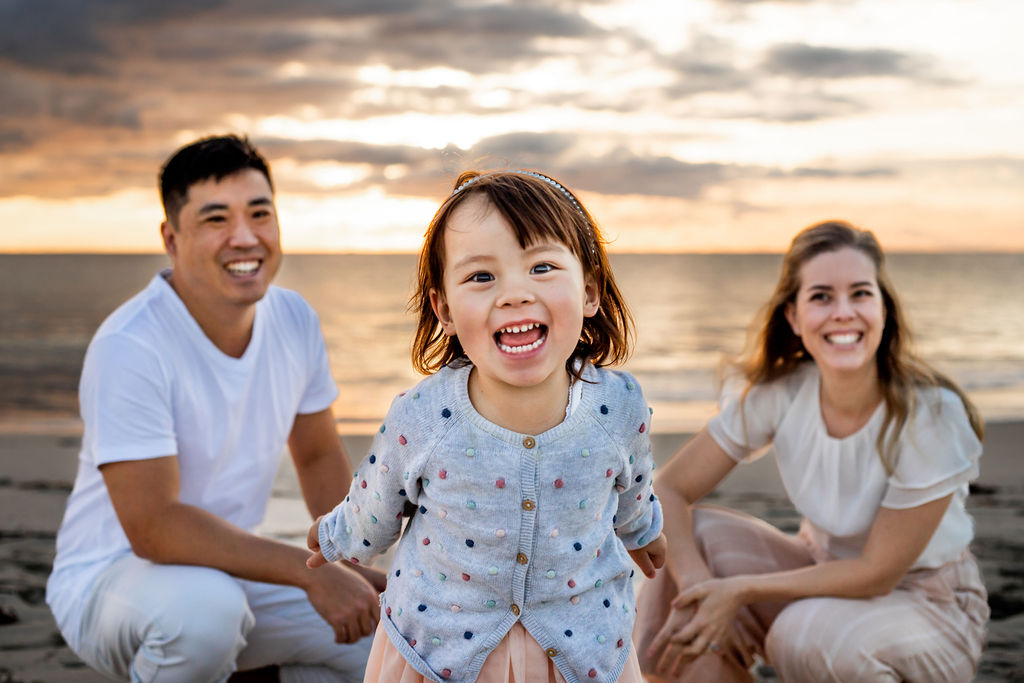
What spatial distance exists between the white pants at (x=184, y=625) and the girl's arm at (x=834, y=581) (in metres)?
1.16

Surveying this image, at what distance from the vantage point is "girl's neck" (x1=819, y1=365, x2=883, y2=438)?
2967 mm

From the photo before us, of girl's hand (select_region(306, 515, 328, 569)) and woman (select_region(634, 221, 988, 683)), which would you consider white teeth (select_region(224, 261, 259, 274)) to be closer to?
girl's hand (select_region(306, 515, 328, 569))

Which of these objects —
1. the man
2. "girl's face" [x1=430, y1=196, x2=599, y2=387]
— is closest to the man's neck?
the man

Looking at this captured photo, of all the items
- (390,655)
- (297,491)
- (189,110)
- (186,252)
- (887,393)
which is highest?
(189,110)

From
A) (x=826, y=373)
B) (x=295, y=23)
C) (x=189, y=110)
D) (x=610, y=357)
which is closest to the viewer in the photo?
(x=610, y=357)

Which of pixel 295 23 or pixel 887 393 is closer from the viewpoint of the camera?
pixel 887 393

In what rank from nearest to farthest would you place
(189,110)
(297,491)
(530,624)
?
(530,624) < (297,491) < (189,110)

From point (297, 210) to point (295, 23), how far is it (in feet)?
16.0

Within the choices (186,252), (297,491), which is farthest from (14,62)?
(186,252)

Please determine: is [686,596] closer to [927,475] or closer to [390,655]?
[927,475]

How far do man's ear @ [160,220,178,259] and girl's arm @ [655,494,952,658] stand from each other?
2160 mm

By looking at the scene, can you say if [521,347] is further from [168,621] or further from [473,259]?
Result: [168,621]

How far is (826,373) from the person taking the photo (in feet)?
9.80

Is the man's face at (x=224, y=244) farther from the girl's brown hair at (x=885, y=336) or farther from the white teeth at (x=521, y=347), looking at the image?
the girl's brown hair at (x=885, y=336)
